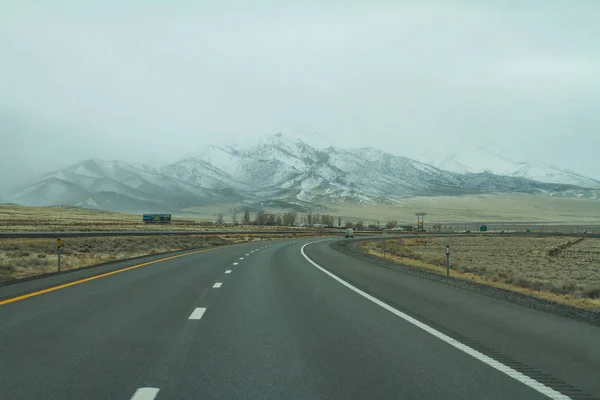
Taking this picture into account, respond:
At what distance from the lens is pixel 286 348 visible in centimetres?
845

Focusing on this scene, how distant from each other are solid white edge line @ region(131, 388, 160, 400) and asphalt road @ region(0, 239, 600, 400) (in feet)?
0.06

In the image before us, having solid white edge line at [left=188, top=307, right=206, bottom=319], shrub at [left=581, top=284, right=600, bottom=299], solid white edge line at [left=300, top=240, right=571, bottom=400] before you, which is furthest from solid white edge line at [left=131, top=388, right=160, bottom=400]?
shrub at [left=581, top=284, right=600, bottom=299]

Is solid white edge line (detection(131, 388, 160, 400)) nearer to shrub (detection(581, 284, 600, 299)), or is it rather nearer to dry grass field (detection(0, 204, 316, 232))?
shrub (detection(581, 284, 600, 299))

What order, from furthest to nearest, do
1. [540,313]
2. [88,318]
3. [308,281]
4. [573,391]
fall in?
[308,281]
[540,313]
[88,318]
[573,391]

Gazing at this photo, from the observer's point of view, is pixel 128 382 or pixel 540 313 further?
pixel 540 313

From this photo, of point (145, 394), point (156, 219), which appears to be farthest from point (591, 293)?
→ point (156, 219)

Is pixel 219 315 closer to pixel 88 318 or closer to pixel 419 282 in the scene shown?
pixel 88 318

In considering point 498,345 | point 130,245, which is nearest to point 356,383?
point 498,345

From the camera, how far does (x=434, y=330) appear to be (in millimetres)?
10062

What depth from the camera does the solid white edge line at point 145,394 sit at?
19.6ft

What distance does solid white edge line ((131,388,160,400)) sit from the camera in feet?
19.6

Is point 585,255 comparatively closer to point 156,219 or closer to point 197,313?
point 197,313

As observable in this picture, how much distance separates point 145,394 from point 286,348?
272 cm

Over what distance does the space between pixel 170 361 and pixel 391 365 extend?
8.76 feet
